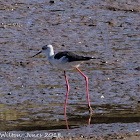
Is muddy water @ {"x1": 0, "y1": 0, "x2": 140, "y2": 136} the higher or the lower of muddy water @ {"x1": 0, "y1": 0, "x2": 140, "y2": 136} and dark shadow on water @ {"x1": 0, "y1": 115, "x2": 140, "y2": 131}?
the higher

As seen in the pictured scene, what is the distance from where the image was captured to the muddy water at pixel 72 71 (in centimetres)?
833

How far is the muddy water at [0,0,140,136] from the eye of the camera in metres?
8.33

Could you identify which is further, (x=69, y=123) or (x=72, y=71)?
(x=72, y=71)

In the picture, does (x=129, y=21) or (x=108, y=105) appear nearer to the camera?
(x=108, y=105)

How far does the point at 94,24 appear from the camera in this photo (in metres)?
14.4

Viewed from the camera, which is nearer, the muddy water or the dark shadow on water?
the dark shadow on water

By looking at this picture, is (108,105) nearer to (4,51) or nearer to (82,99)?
(82,99)

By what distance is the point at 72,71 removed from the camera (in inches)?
435

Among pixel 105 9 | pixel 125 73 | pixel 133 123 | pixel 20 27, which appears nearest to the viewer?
pixel 133 123

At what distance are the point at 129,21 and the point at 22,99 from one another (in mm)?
6073

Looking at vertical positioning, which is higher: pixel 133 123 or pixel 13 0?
pixel 13 0

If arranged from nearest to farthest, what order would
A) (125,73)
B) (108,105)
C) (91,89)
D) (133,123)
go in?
(133,123) → (108,105) → (91,89) → (125,73)

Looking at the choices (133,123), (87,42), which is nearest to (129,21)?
(87,42)

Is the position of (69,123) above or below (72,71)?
below
